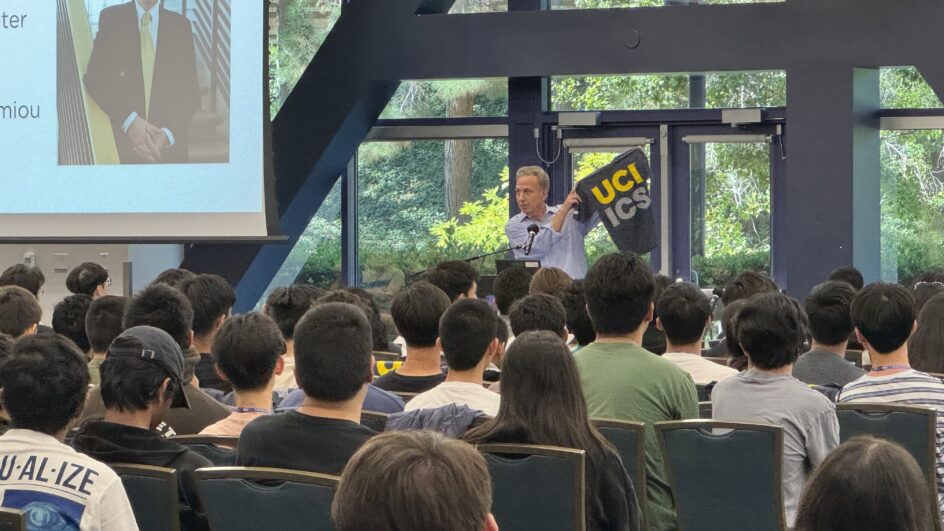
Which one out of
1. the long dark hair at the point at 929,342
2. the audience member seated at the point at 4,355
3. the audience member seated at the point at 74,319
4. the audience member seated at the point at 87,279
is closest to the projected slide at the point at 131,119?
the audience member seated at the point at 87,279

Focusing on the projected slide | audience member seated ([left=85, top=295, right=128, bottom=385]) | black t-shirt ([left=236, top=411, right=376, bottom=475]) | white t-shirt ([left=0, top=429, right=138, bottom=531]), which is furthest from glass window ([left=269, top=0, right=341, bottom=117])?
white t-shirt ([left=0, top=429, right=138, bottom=531])

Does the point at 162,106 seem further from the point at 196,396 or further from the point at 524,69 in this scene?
the point at 196,396

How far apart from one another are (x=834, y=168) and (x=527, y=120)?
226cm

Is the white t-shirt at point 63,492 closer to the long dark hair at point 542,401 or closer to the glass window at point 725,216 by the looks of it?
the long dark hair at point 542,401

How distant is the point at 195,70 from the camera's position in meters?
8.78

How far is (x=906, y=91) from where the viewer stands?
8.82 metres

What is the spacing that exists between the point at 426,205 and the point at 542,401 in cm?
702

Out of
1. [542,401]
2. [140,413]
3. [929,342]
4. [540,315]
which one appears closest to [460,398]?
[542,401]

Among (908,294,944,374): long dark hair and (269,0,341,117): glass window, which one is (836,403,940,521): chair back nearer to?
(908,294,944,374): long dark hair

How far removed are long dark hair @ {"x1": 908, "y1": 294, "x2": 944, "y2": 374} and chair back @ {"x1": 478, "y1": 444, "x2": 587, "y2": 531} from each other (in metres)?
1.68

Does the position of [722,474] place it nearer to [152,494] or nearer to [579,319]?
[579,319]

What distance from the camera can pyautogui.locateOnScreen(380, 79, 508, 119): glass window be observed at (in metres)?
9.66

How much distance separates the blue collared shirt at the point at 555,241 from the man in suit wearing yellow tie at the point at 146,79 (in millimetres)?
2340

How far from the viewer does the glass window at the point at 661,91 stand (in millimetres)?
9055
